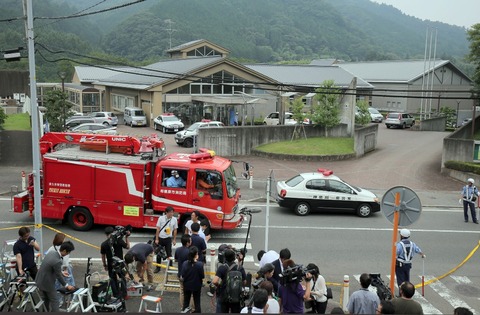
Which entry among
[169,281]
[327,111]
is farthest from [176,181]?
[327,111]

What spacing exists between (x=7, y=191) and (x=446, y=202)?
19.0 m

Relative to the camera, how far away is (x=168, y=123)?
40312 millimetres

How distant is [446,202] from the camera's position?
72.1 feet

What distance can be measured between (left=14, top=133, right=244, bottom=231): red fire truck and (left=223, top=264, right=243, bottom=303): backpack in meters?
6.61

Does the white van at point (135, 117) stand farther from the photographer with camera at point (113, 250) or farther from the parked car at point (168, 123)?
the photographer with camera at point (113, 250)

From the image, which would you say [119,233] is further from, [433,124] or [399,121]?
[433,124]

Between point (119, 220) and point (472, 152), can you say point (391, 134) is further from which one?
point (119, 220)

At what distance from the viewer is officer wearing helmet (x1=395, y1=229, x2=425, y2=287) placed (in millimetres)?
11234

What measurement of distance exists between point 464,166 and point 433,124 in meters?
23.6

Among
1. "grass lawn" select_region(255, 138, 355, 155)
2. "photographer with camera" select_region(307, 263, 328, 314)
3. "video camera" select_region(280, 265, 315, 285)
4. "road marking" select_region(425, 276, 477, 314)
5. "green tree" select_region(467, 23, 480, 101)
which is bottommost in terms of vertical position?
"road marking" select_region(425, 276, 477, 314)

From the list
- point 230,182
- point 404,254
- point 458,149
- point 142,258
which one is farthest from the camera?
point 458,149

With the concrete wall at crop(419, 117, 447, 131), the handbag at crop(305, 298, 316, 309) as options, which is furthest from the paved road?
the concrete wall at crop(419, 117, 447, 131)

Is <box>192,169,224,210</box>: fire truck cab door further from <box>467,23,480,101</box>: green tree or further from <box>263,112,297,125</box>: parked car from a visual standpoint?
<box>467,23,480,101</box>: green tree

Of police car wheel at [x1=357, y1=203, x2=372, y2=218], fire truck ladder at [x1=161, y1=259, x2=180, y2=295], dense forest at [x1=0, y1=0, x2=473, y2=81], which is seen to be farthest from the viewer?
dense forest at [x1=0, y1=0, x2=473, y2=81]
